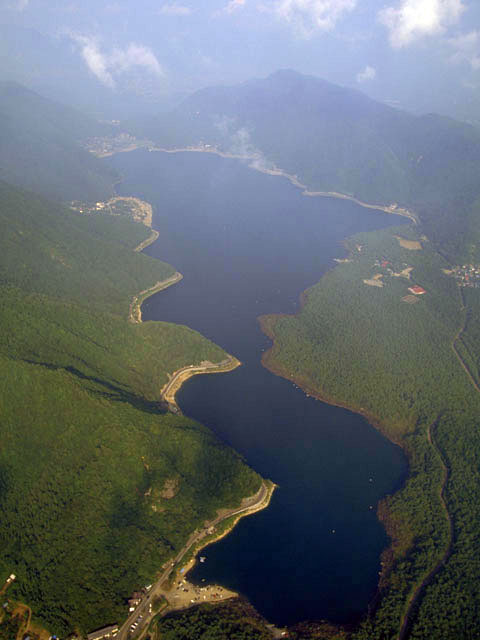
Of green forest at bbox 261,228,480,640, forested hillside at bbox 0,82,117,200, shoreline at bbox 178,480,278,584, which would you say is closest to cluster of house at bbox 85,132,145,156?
forested hillside at bbox 0,82,117,200

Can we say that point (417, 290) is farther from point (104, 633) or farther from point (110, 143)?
point (110, 143)

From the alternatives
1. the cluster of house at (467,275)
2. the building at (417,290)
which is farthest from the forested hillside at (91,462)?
the cluster of house at (467,275)

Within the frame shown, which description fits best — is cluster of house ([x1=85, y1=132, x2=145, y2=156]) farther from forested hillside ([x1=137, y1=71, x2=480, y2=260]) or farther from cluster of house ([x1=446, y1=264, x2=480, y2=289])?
cluster of house ([x1=446, y1=264, x2=480, y2=289])

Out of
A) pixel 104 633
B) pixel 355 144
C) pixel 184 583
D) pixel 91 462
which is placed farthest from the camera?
pixel 355 144

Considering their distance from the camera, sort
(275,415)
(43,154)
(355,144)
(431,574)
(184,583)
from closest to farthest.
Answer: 1. (184,583)
2. (431,574)
3. (275,415)
4. (43,154)
5. (355,144)

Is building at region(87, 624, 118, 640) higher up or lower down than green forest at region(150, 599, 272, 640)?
lower down

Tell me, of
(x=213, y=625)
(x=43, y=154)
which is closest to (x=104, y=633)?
(x=213, y=625)

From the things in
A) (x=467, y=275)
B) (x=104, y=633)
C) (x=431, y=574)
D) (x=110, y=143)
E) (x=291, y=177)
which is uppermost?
(x=291, y=177)
